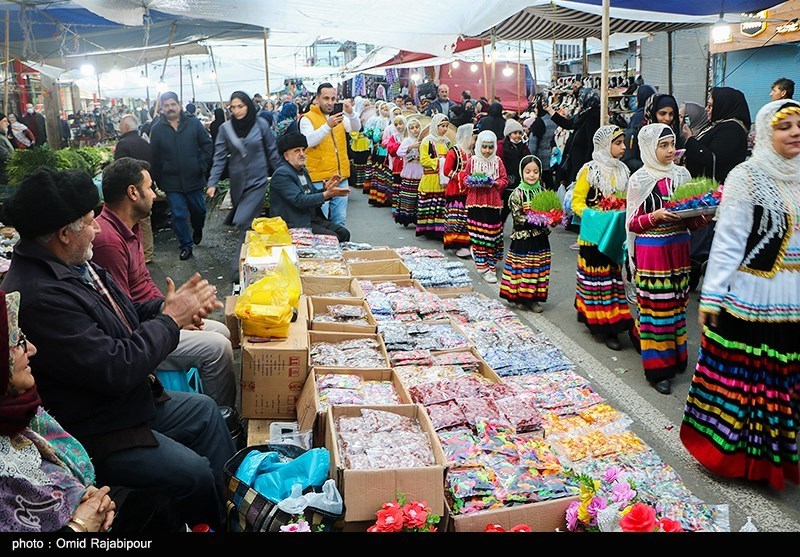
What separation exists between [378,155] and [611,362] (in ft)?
27.6

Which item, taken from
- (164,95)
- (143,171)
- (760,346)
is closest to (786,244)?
(760,346)

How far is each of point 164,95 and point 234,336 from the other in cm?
431

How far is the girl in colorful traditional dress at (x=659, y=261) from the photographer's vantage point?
464 centimetres

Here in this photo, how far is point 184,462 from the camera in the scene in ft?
8.86

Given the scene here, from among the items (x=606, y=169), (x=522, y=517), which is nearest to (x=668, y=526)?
(x=522, y=517)

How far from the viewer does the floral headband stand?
3221 mm

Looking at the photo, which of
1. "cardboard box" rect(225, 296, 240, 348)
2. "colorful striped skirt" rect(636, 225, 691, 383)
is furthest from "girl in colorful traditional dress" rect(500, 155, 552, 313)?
"cardboard box" rect(225, 296, 240, 348)

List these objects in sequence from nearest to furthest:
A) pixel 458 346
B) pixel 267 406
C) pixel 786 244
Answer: pixel 786 244
pixel 267 406
pixel 458 346

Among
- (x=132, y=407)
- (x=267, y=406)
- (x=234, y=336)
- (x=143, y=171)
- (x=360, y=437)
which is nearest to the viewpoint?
(x=132, y=407)

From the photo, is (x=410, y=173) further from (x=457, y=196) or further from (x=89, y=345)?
(x=89, y=345)

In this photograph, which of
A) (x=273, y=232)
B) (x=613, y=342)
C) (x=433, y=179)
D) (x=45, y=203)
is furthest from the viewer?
(x=433, y=179)

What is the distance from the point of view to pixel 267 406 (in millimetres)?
3748

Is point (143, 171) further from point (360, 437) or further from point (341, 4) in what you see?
point (341, 4)

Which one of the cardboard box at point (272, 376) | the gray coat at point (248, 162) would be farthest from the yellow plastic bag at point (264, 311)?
the gray coat at point (248, 162)
